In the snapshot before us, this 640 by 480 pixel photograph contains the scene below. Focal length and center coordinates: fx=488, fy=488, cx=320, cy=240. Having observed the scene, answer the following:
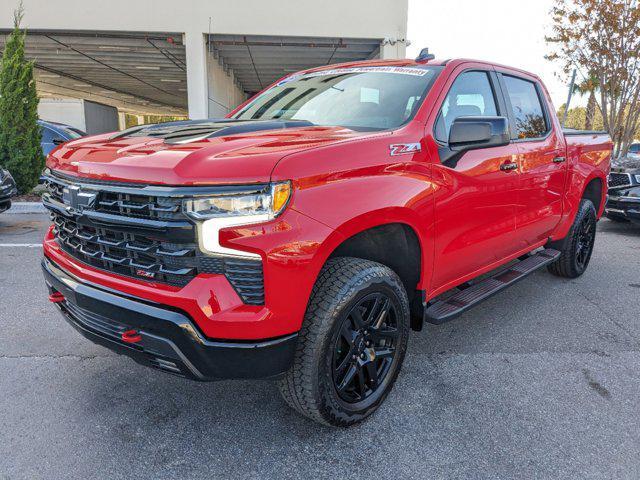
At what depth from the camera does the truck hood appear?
73.5 inches

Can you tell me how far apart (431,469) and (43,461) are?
169 centimetres

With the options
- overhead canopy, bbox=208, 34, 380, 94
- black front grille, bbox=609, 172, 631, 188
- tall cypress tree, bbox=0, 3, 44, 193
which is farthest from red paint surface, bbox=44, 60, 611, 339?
overhead canopy, bbox=208, 34, 380, 94

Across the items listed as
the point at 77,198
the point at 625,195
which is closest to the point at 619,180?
the point at 625,195

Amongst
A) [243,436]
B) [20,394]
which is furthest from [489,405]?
[20,394]

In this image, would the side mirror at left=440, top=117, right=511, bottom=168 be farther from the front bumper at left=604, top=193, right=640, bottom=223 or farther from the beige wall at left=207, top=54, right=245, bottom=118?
the beige wall at left=207, top=54, right=245, bottom=118

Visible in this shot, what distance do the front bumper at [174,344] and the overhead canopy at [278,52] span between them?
12.3 m

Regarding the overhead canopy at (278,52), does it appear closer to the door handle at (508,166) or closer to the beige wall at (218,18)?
the beige wall at (218,18)

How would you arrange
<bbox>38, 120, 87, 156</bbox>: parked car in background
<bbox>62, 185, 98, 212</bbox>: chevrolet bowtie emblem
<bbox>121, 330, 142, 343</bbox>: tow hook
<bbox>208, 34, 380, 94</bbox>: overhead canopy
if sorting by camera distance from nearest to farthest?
<bbox>121, 330, 142, 343</bbox>: tow hook < <bbox>62, 185, 98, 212</bbox>: chevrolet bowtie emblem < <bbox>38, 120, 87, 156</bbox>: parked car in background < <bbox>208, 34, 380, 94</bbox>: overhead canopy

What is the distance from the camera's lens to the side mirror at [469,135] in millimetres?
2592

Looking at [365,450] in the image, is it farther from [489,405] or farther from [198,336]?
[198,336]

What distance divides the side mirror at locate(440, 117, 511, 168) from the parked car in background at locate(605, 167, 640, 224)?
556cm

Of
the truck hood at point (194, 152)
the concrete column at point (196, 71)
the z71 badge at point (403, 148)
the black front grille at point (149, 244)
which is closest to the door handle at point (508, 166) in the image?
the z71 badge at point (403, 148)

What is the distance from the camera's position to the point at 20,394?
264cm

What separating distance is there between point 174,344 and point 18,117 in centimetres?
991
